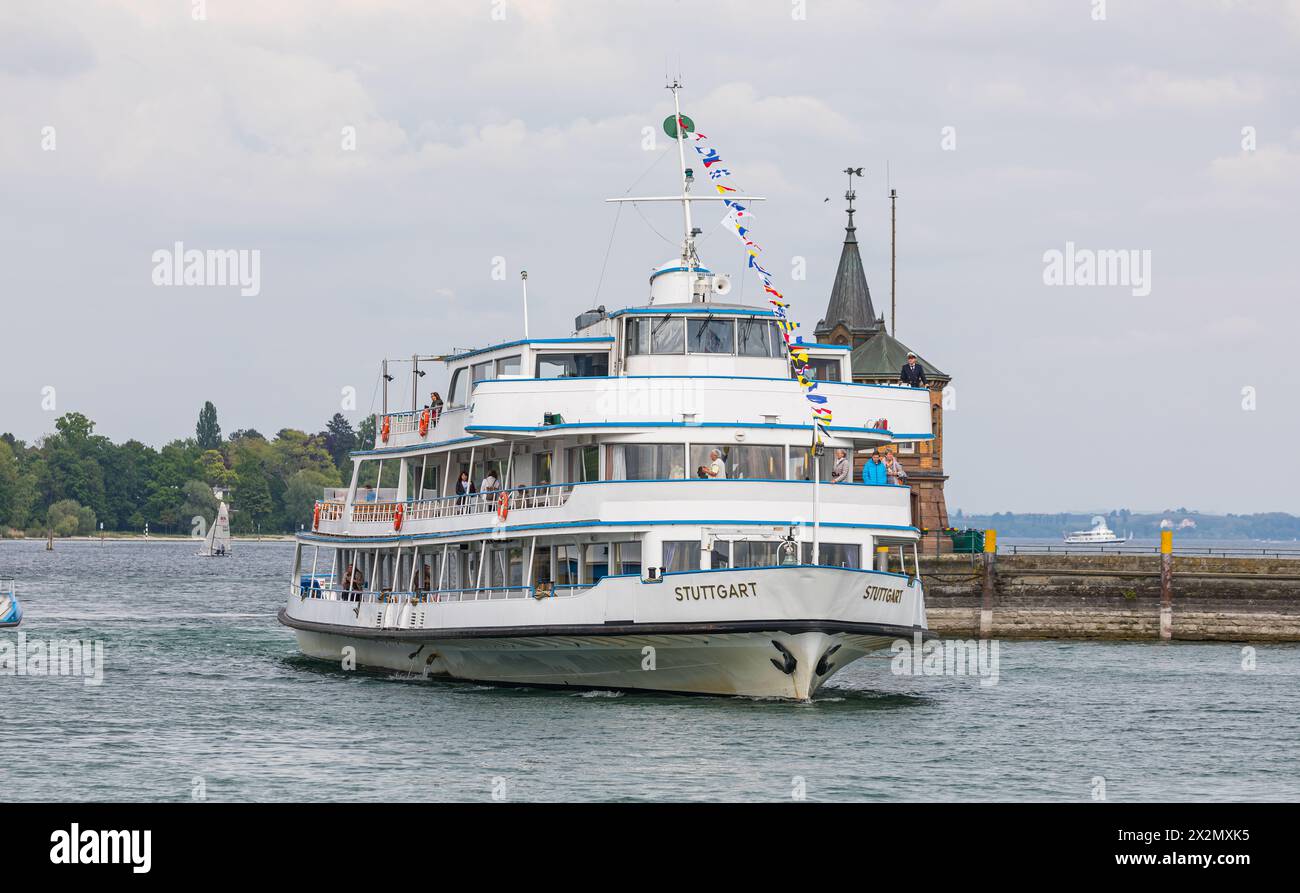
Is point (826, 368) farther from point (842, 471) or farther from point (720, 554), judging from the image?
point (720, 554)

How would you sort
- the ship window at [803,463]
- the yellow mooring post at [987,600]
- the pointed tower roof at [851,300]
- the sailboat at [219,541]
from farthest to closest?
the sailboat at [219,541]
the pointed tower roof at [851,300]
the yellow mooring post at [987,600]
the ship window at [803,463]

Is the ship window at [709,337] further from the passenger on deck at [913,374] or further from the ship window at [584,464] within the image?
the passenger on deck at [913,374]

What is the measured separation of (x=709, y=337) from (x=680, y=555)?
4944mm

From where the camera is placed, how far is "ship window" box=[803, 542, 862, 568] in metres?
35.2

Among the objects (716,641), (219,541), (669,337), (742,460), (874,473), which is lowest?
(716,641)

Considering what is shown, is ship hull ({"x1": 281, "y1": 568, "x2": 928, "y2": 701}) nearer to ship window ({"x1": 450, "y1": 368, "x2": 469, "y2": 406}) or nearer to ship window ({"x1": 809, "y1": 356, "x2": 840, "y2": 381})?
ship window ({"x1": 450, "y1": 368, "x2": 469, "y2": 406})

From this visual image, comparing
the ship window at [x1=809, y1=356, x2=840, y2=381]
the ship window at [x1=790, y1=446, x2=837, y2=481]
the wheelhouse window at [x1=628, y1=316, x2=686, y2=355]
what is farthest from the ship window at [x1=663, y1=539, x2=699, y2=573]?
the ship window at [x1=809, y1=356, x2=840, y2=381]

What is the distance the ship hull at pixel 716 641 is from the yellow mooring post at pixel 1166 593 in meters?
24.8

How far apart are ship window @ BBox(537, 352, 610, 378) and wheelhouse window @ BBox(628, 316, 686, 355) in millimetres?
913

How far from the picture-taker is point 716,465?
34562mm

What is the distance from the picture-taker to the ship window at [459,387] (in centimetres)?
4083

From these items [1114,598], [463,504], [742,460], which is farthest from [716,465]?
[1114,598]

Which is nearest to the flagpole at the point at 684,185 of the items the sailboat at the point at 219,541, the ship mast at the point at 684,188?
the ship mast at the point at 684,188
